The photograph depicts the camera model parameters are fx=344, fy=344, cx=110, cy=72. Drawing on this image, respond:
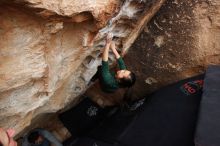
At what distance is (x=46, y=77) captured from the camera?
7.75ft

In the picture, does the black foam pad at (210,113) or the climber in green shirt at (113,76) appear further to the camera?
the climber in green shirt at (113,76)

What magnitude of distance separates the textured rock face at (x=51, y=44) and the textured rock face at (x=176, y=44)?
0.16 m

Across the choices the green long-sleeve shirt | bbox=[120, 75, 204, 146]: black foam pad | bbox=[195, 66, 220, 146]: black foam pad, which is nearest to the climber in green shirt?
the green long-sleeve shirt

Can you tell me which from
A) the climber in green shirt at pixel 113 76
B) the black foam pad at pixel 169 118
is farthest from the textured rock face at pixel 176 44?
the climber in green shirt at pixel 113 76

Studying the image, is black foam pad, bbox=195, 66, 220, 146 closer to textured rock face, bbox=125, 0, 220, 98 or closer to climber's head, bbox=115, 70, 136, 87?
textured rock face, bbox=125, 0, 220, 98

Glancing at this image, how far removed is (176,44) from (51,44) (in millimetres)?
1268

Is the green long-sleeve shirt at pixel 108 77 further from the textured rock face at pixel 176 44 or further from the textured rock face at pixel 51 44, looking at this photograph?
the textured rock face at pixel 176 44

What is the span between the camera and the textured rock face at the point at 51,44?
1.92m

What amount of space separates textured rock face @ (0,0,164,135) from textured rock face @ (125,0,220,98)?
16 cm

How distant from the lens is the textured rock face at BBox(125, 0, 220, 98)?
115 inches

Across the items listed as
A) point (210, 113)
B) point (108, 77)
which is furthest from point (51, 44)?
point (210, 113)

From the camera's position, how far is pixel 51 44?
2.22 meters

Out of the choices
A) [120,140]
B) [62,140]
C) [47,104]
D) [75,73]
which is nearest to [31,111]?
A: [47,104]

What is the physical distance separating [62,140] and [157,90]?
111 centimetres
